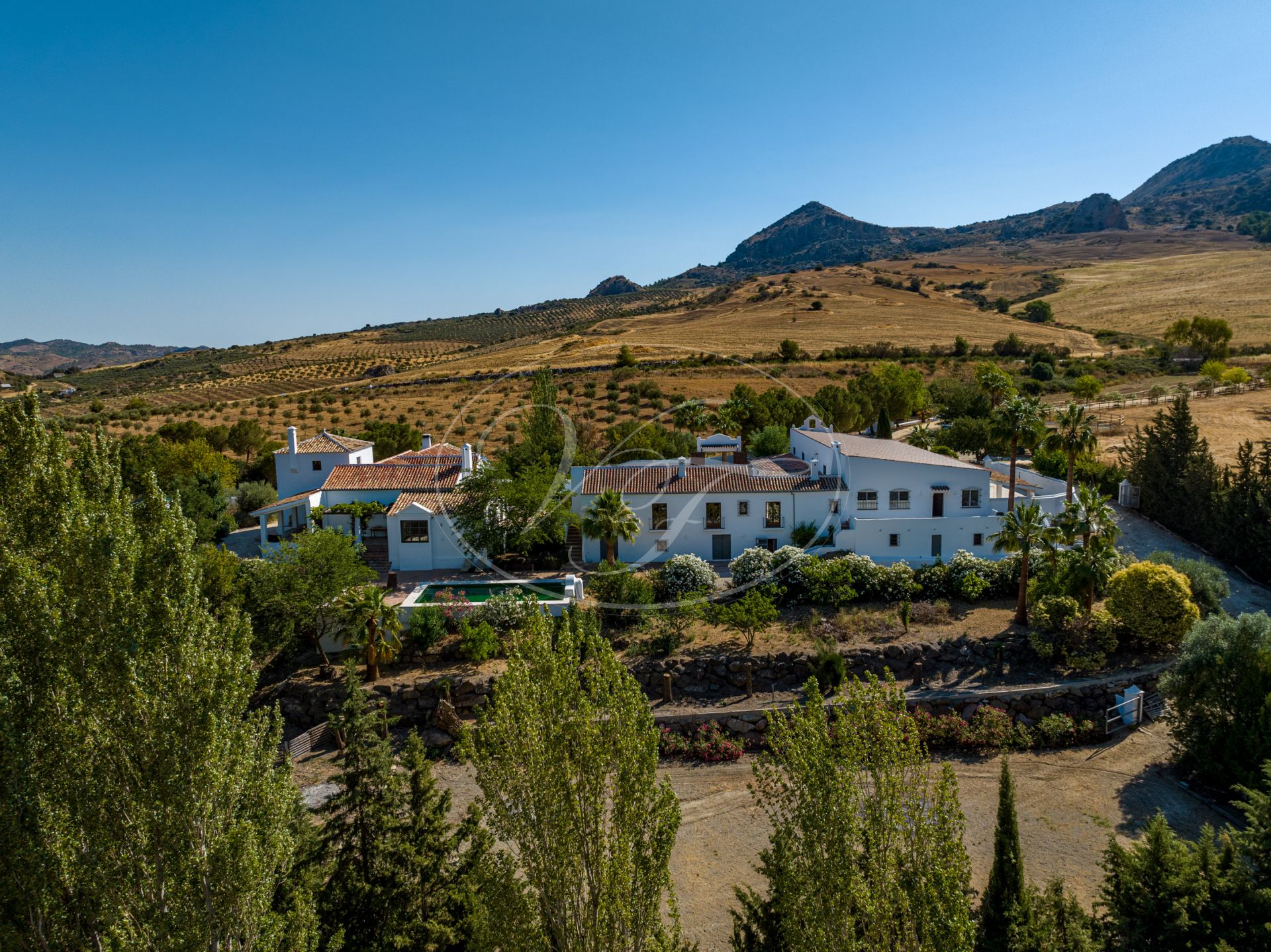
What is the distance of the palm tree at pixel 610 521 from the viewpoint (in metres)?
34.1

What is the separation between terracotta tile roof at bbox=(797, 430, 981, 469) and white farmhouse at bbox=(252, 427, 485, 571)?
64.3 feet

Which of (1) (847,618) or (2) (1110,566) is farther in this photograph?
(1) (847,618)

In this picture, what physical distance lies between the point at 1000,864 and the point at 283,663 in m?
25.8

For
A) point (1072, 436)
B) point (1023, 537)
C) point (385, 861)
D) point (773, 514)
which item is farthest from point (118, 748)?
point (1072, 436)

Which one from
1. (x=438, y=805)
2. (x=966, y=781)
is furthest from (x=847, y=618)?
(x=438, y=805)

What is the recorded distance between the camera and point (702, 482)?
37.2m

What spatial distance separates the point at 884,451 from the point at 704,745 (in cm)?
2074

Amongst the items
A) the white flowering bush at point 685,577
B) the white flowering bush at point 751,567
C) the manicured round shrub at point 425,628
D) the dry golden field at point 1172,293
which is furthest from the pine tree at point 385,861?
the dry golden field at point 1172,293

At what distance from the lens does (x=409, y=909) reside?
14156 mm

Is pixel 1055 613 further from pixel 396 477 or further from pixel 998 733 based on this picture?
pixel 396 477

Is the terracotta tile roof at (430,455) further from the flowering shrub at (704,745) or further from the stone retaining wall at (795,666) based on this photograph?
the flowering shrub at (704,745)

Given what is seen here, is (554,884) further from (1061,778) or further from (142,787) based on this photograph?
(1061,778)

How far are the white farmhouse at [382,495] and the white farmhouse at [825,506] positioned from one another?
711cm

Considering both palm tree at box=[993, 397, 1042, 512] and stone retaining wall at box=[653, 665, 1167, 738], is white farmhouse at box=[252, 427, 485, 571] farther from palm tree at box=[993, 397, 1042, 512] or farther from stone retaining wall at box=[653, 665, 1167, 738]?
palm tree at box=[993, 397, 1042, 512]
